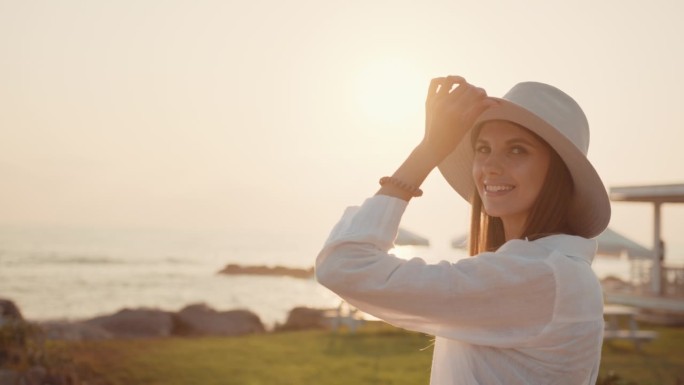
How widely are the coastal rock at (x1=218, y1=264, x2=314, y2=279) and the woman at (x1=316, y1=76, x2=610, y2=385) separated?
5984 centimetres

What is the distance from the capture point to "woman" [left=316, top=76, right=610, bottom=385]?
1.66 m

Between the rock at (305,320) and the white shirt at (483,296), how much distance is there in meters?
15.8

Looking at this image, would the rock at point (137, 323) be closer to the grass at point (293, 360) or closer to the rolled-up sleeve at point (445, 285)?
the grass at point (293, 360)

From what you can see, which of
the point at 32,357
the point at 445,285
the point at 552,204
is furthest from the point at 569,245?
the point at 32,357

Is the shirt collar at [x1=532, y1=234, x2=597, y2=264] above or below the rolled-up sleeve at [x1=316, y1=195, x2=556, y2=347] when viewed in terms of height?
above

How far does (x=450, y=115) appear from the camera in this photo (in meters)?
1.78

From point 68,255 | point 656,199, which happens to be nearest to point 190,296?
point 68,255

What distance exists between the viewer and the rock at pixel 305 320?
1770 cm

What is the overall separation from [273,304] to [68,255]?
83.2 ft

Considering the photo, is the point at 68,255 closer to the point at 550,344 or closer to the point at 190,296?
the point at 190,296

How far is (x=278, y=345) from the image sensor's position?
1195cm

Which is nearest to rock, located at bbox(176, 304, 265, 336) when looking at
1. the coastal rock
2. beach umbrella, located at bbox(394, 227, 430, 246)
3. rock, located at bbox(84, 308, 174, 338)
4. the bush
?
rock, located at bbox(84, 308, 174, 338)

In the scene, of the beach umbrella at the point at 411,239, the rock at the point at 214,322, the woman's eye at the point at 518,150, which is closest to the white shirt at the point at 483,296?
the woman's eye at the point at 518,150

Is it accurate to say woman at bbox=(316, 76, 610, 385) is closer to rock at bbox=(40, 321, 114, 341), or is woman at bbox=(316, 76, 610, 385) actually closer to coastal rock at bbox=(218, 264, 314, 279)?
rock at bbox=(40, 321, 114, 341)
